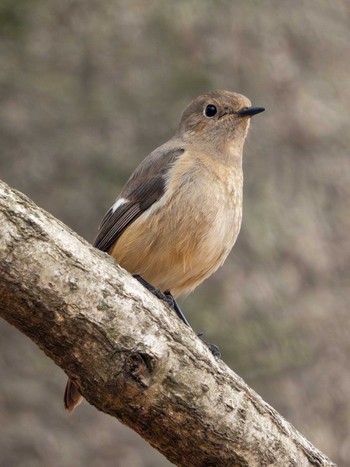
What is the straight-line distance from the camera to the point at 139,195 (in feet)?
13.8

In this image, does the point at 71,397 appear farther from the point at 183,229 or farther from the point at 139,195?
the point at 139,195

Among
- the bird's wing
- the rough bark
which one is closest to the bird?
the bird's wing

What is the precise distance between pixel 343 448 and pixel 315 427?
0.71 ft

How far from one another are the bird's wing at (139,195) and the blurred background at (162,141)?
118cm

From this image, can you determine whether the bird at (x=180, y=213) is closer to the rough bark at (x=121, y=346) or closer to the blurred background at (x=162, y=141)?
the rough bark at (x=121, y=346)

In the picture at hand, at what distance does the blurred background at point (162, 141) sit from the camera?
214 inches

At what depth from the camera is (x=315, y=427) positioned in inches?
217

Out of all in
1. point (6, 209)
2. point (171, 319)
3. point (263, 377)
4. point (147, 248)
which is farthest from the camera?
point (263, 377)

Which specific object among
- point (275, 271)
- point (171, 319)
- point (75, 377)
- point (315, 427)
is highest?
point (171, 319)

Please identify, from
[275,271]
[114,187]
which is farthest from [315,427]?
[114,187]

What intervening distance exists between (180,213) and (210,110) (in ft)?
2.65

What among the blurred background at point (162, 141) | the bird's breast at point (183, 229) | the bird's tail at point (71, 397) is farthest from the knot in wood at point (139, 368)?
the blurred background at point (162, 141)

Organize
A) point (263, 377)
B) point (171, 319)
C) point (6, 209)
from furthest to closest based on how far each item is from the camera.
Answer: point (263, 377) < point (171, 319) < point (6, 209)

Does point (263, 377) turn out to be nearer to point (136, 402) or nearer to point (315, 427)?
point (315, 427)
